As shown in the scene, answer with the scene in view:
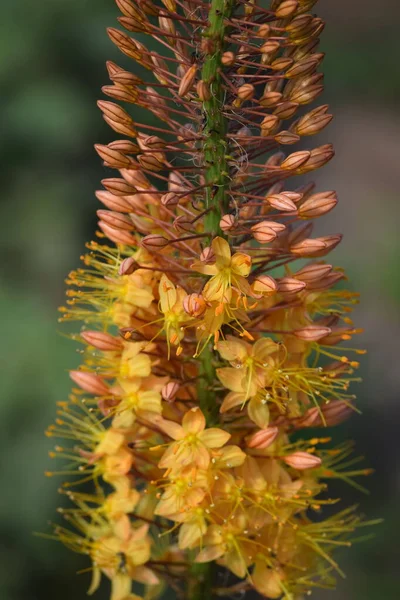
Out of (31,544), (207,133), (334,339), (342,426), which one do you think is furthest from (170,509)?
(342,426)

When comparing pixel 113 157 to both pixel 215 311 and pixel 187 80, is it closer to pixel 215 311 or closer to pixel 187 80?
pixel 187 80

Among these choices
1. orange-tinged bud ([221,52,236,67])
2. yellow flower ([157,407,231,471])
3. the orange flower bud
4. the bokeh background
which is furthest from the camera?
the bokeh background

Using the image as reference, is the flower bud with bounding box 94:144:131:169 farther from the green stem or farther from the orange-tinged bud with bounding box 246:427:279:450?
the orange-tinged bud with bounding box 246:427:279:450

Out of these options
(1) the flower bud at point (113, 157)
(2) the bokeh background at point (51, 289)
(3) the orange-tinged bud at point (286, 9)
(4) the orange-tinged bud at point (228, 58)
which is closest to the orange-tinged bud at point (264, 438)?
(1) the flower bud at point (113, 157)

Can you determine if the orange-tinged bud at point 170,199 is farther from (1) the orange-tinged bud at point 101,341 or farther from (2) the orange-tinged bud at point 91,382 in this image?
(2) the orange-tinged bud at point 91,382

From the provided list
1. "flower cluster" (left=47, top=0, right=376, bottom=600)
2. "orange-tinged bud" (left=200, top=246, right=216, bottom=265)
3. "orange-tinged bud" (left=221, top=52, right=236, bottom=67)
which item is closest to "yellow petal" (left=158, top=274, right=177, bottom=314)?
"flower cluster" (left=47, top=0, right=376, bottom=600)

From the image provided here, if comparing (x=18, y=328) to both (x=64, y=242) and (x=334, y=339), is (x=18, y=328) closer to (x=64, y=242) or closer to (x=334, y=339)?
Result: (x=64, y=242)
